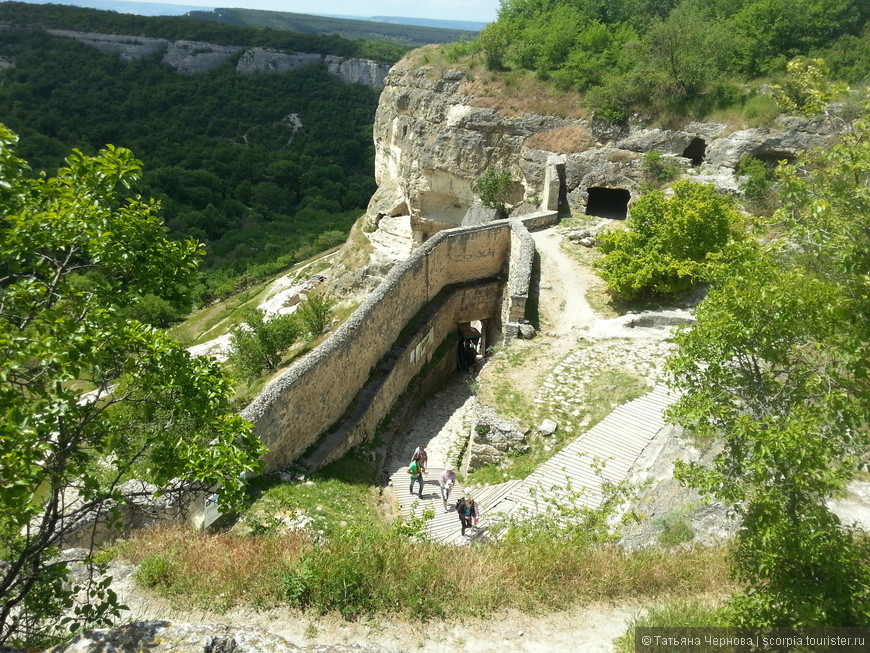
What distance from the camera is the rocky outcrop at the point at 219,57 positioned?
78312 mm

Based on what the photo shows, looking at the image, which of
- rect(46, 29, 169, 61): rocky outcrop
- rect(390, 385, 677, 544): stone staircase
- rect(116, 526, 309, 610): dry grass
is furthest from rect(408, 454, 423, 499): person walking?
rect(46, 29, 169, 61): rocky outcrop

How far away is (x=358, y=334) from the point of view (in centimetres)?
1186

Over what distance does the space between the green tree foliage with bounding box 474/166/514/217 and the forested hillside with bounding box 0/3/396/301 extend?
82.5ft

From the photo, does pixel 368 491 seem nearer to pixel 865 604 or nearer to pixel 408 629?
pixel 408 629

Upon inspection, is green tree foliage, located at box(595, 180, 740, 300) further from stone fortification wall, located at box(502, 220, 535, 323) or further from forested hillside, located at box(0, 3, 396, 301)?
forested hillside, located at box(0, 3, 396, 301)

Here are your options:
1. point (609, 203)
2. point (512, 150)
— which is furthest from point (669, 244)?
point (512, 150)

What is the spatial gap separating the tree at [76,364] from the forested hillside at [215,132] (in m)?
40.5

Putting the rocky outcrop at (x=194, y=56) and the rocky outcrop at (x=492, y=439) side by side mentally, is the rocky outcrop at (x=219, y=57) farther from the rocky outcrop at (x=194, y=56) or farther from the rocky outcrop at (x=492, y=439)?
the rocky outcrop at (x=492, y=439)

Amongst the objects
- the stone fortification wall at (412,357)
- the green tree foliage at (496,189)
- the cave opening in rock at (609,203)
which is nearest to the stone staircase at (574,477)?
the stone fortification wall at (412,357)

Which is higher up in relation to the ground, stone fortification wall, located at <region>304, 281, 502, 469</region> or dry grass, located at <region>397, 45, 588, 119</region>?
dry grass, located at <region>397, 45, 588, 119</region>

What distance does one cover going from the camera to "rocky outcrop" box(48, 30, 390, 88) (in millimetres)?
78312

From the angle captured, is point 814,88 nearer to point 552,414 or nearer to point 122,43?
point 552,414

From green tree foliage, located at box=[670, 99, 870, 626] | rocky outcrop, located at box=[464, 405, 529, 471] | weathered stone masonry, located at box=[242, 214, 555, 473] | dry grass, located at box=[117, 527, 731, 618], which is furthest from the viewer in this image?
rocky outcrop, located at box=[464, 405, 529, 471]

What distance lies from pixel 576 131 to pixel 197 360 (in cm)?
2439
